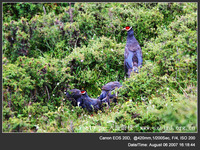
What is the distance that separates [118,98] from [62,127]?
48.8 inches

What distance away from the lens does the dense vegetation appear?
4.48 meters

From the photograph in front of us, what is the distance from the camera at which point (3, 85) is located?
5.07 meters

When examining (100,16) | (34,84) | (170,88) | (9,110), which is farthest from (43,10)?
(170,88)

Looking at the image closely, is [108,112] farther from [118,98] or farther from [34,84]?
[34,84]

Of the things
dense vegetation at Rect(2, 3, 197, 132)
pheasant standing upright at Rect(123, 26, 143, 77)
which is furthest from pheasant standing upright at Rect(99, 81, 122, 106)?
pheasant standing upright at Rect(123, 26, 143, 77)

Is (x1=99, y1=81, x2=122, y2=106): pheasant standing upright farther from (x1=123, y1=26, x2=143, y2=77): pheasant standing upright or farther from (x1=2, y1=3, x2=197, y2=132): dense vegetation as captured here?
(x1=123, y1=26, x2=143, y2=77): pheasant standing upright

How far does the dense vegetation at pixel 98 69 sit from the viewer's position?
4.48 metres

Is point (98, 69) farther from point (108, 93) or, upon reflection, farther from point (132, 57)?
point (108, 93)

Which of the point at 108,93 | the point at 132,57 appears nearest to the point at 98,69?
the point at 132,57

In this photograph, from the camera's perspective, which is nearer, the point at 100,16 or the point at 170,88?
the point at 170,88

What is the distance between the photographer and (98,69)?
699 cm

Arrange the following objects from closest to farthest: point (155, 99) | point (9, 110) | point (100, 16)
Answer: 1. point (155, 99)
2. point (9, 110)
3. point (100, 16)

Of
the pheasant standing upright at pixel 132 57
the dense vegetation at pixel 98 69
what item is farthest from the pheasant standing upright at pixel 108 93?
the pheasant standing upright at pixel 132 57

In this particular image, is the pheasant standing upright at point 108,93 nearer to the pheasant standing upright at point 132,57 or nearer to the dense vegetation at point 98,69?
the dense vegetation at point 98,69
